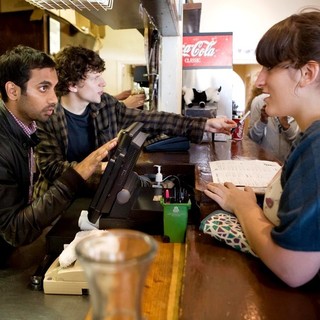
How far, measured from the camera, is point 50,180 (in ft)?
5.18

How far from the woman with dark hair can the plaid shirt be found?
941 millimetres

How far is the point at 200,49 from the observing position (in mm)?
2867

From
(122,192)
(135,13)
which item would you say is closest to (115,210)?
(122,192)

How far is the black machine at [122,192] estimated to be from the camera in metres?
0.94

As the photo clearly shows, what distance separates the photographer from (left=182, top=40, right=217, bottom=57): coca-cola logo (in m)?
2.85

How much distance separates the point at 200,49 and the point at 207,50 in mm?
64

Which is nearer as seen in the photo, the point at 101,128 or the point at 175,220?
the point at 175,220

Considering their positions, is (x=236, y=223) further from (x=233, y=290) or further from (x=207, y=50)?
(x=207, y=50)

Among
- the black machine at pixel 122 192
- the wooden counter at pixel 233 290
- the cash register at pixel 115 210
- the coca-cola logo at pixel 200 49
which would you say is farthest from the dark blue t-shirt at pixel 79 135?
the coca-cola logo at pixel 200 49

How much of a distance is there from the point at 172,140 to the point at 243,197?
92cm

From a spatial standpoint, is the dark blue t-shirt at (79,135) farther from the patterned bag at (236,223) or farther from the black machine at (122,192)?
the patterned bag at (236,223)

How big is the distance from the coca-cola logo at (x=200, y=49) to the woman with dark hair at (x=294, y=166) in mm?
2096

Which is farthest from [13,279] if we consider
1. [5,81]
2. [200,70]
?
[200,70]

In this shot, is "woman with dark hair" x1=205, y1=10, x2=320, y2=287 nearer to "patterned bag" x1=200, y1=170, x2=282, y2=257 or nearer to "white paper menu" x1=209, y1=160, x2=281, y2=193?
"patterned bag" x1=200, y1=170, x2=282, y2=257
